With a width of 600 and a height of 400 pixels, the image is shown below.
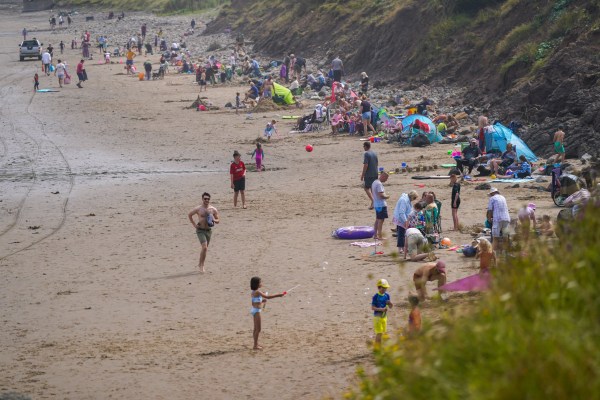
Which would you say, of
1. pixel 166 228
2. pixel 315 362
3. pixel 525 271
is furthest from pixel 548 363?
pixel 166 228

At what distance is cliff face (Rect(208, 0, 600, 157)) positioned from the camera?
27703mm

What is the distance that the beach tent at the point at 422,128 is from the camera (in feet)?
96.1

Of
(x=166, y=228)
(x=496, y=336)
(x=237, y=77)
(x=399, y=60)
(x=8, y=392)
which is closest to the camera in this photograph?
(x=496, y=336)

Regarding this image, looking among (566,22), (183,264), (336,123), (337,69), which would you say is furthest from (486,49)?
(183,264)

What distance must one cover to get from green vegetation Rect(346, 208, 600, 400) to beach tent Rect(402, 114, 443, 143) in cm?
2160

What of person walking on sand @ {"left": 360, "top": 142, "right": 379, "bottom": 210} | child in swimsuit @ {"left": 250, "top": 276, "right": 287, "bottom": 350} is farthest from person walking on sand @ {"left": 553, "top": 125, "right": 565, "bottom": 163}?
child in swimsuit @ {"left": 250, "top": 276, "right": 287, "bottom": 350}

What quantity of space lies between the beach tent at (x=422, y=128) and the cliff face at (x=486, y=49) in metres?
2.06

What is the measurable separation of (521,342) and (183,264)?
41.1 ft

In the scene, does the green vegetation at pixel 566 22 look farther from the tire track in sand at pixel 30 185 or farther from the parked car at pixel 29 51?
the parked car at pixel 29 51

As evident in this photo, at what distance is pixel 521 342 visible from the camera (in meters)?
6.24

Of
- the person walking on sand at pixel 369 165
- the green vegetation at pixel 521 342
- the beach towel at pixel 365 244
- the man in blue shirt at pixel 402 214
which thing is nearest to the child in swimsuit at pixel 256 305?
the man in blue shirt at pixel 402 214

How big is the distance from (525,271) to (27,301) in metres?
11.0

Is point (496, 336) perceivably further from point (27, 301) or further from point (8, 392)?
point (27, 301)

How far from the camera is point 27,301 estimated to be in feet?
54.0
